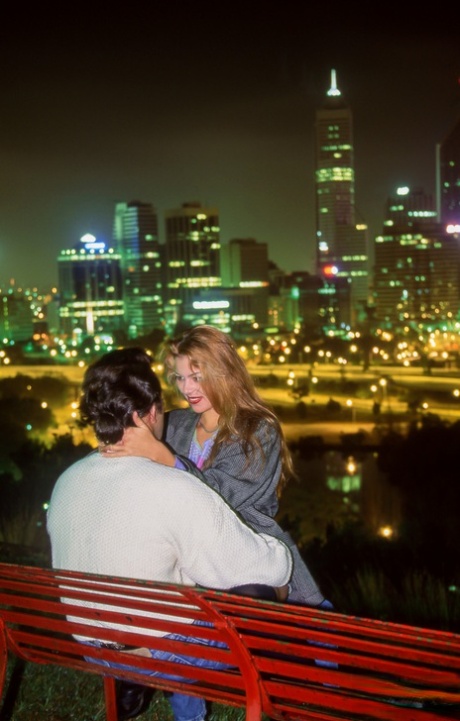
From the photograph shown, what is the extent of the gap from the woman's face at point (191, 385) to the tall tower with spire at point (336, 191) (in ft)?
385

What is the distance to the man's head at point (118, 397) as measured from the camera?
6.93 ft

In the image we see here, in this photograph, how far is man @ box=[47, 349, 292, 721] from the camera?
1.91 m

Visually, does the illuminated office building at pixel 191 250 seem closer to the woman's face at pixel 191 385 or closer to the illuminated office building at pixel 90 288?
the illuminated office building at pixel 90 288

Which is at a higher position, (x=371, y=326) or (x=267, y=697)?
(x=267, y=697)

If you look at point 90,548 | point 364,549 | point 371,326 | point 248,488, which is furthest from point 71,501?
point 371,326

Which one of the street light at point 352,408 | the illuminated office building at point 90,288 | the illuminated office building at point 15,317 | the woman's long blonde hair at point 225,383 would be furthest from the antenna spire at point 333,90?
the woman's long blonde hair at point 225,383

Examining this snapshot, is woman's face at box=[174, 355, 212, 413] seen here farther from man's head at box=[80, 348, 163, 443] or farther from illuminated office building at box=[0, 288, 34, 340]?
illuminated office building at box=[0, 288, 34, 340]

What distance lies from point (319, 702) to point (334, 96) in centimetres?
12988

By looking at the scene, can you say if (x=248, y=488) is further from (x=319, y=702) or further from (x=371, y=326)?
(x=371, y=326)

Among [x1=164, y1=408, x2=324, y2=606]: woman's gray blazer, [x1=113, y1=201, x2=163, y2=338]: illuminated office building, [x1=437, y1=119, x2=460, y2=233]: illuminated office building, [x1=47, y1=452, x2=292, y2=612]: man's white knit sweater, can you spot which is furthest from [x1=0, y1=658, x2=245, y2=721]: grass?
[x1=113, y1=201, x2=163, y2=338]: illuminated office building

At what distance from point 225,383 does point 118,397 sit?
660 mm

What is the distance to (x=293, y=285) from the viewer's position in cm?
10856

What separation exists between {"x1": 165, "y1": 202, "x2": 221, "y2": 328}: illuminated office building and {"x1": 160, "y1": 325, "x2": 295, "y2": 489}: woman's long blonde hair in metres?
104

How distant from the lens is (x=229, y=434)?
2.60 meters
